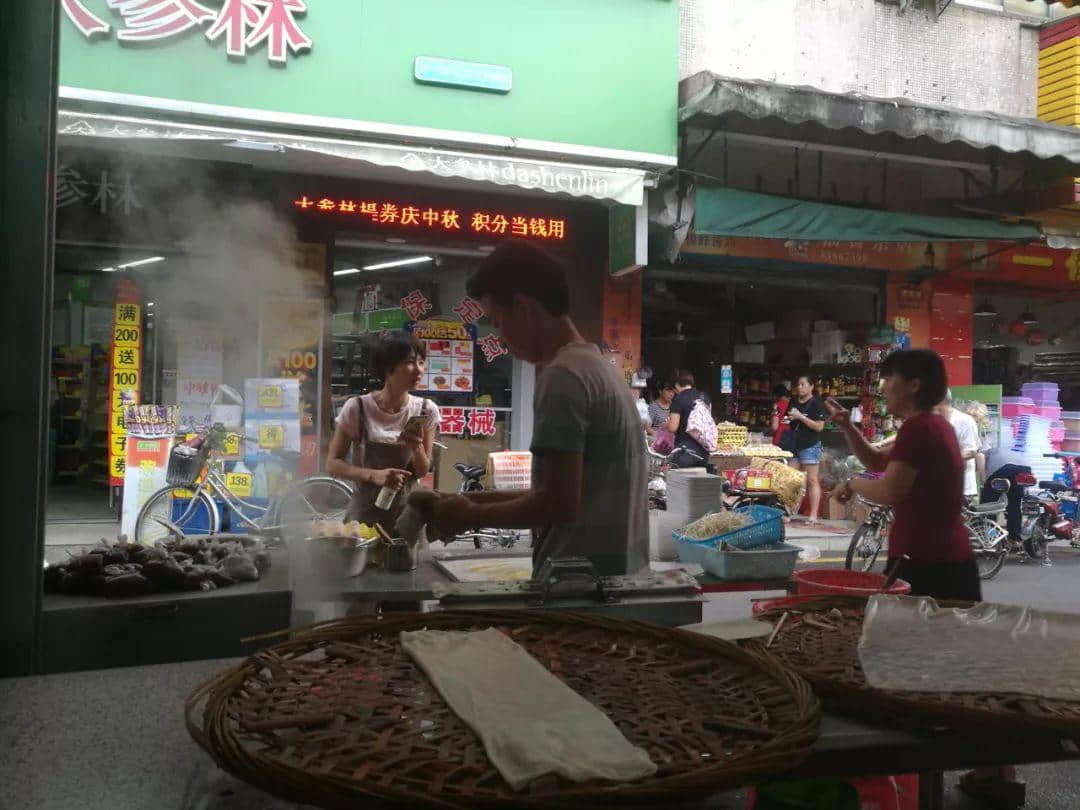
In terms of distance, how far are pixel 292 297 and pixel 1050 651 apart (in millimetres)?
7069

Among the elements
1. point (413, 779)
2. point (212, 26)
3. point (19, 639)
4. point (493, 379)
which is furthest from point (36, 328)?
point (493, 379)

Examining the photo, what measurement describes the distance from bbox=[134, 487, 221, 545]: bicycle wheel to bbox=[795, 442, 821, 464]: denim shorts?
5.31 meters

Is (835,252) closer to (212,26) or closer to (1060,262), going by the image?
(1060,262)

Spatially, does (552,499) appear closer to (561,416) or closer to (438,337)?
(561,416)

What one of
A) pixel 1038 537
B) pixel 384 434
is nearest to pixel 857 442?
pixel 384 434

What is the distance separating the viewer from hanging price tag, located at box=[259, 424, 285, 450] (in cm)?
667

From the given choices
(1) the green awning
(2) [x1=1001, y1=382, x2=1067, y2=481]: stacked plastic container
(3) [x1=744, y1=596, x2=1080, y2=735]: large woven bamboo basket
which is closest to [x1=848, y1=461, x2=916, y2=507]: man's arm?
(3) [x1=744, y1=596, x2=1080, y2=735]: large woven bamboo basket

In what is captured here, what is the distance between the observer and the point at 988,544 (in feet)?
22.8

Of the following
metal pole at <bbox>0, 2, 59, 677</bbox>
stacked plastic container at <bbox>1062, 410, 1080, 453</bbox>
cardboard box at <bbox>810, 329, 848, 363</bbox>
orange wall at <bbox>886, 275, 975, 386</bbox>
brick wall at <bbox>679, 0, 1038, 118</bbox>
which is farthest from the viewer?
cardboard box at <bbox>810, 329, 848, 363</bbox>

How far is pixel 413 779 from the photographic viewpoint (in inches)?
34.3

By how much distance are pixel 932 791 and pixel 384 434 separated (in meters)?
2.70

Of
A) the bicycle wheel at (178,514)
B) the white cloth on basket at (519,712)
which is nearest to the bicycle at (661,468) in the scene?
the bicycle wheel at (178,514)

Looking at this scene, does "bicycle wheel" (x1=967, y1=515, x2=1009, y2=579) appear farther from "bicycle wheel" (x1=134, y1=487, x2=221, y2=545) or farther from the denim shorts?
"bicycle wheel" (x1=134, y1=487, x2=221, y2=545)

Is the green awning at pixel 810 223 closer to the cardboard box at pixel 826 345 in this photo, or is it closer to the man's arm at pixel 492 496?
the cardboard box at pixel 826 345
